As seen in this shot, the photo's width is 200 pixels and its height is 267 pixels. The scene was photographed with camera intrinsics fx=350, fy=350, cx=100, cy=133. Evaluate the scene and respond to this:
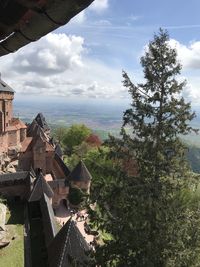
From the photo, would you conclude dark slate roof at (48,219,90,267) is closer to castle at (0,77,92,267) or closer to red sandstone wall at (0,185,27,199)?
castle at (0,77,92,267)

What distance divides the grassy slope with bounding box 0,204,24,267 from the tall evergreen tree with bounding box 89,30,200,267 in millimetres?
13246

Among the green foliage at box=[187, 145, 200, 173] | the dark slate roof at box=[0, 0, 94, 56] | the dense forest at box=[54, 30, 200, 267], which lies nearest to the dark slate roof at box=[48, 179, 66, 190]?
the dense forest at box=[54, 30, 200, 267]

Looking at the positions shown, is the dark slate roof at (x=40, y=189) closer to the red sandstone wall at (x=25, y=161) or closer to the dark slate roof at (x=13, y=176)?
the dark slate roof at (x=13, y=176)

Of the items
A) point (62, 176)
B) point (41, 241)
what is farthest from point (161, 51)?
point (62, 176)

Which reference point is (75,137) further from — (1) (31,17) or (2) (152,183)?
(1) (31,17)

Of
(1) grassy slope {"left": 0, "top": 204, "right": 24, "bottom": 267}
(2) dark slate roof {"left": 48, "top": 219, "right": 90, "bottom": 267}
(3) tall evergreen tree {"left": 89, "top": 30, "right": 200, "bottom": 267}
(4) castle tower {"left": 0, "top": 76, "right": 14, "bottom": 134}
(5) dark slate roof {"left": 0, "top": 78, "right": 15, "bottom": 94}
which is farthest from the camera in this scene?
(5) dark slate roof {"left": 0, "top": 78, "right": 15, "bottom": 94}

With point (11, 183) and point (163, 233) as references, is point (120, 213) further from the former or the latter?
point (11, 183)

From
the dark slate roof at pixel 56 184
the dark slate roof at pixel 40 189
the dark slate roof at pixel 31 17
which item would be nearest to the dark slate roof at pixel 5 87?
the dark slate roof at pixel 56 184

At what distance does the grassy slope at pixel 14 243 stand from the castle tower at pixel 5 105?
45.2 ft

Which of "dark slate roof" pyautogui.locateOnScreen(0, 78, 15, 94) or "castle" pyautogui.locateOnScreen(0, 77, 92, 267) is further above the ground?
"dark slate roof" pyautogui.locateOnScreen(0, 78, 15, 94)

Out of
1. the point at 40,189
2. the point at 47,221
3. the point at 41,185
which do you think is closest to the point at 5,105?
the point at 41,185

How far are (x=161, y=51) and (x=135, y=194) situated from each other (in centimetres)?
571

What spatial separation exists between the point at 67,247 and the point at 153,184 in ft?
33.4

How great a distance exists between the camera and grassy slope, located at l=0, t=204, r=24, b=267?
2470cm
